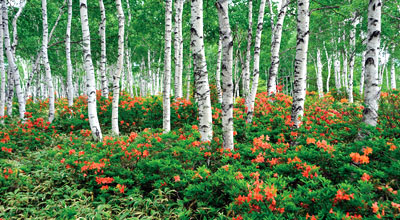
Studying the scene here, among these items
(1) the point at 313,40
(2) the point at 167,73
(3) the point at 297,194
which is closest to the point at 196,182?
(3) the point at 297,194

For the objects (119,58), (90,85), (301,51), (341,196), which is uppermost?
(119,58)

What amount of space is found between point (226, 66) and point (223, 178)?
215cm

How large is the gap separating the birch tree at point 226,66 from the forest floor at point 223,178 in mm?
426

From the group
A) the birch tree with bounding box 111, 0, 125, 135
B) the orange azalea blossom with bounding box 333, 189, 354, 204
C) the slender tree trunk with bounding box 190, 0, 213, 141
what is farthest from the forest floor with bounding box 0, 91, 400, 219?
the birch tree with bounding box 111, 0, 125, 135

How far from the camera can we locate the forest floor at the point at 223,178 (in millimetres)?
2473

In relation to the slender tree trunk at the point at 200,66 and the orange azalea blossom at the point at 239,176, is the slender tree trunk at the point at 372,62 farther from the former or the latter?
the slender tree trunk at the point at 200,66

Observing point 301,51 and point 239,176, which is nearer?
point 239,176

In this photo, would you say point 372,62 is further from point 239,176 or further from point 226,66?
point 239,176

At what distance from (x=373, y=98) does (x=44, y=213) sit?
6.12m

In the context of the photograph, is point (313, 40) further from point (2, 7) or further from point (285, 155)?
point (2, 7)

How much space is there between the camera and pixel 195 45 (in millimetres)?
4414

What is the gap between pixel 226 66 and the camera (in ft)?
13.3

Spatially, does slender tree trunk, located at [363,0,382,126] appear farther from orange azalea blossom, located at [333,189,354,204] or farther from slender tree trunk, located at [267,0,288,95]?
slender tree trunk, located at [267,0,288,95]

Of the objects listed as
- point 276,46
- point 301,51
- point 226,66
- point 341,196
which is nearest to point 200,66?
point 226,66
